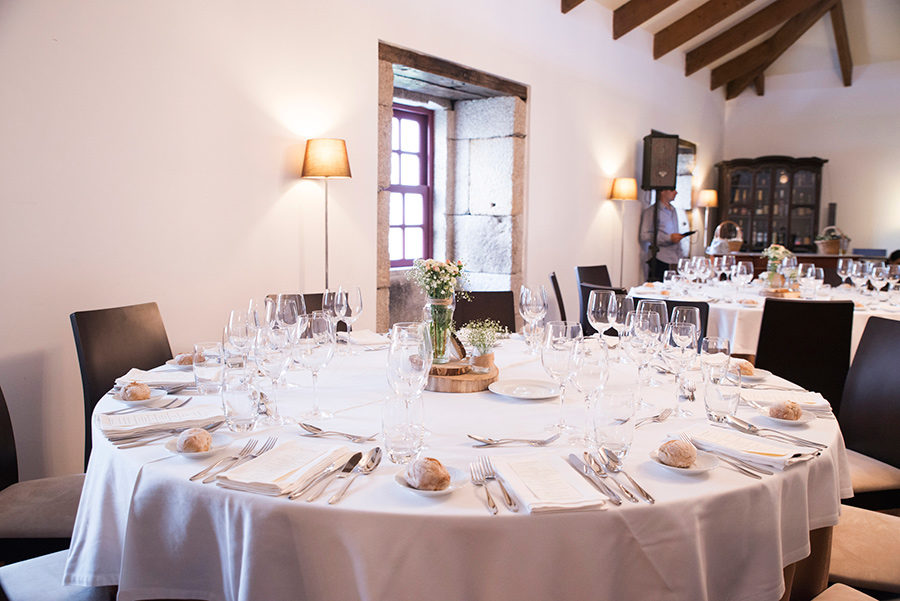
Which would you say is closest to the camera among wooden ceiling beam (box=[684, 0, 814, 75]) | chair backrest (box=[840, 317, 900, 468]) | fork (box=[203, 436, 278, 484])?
fork (box=[203, 436, 278, 484])

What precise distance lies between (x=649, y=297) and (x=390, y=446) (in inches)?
133

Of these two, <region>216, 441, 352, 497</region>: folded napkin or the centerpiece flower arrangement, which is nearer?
<region>216, 441, 352, 497</region>: folded napkin

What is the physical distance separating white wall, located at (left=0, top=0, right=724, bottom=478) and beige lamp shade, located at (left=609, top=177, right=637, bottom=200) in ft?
7.93

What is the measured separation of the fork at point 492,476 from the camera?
1207 millimetres

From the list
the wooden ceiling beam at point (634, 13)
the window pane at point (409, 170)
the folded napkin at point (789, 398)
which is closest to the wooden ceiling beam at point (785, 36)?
the wooden ceiling beam at point (634, 13)

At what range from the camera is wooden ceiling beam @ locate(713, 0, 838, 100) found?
29.5ft

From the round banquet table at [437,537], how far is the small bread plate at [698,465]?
0.05ft

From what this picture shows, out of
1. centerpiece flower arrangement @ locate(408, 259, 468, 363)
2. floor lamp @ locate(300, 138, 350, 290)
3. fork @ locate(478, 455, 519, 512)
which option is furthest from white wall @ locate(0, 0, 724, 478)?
fork @ locate(478, 455, 519, 512)

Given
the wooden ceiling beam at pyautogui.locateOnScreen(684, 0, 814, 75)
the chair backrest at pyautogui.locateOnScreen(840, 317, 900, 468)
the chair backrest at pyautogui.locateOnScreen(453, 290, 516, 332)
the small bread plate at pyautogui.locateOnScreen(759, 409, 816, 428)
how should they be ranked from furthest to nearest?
the wooden ceiling beam at pyautogui.locateOnScreen(684, 0, 814, 75)
the chair backrest at pyautogui.locateOnScreen(453, 290, 516, 332)
the chair backrest at pyautogui.locateOnScreen(840, 317, 900, 468)
the small bread plate at pyautogui.locateOnScreen(759, 409, 816, 428)

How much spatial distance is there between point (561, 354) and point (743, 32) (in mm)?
8543

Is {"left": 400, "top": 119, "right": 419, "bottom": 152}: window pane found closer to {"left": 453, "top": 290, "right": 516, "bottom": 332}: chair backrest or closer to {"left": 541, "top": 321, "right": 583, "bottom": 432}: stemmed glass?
{"left": 453, "top": 290, "right": 516, "bottom": 332}: chair backrest

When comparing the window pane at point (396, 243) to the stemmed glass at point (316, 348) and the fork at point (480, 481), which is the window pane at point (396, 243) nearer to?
the stemmed glass at point (316, 348)

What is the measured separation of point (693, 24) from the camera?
7.93 m

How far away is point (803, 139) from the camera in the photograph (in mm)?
10367
